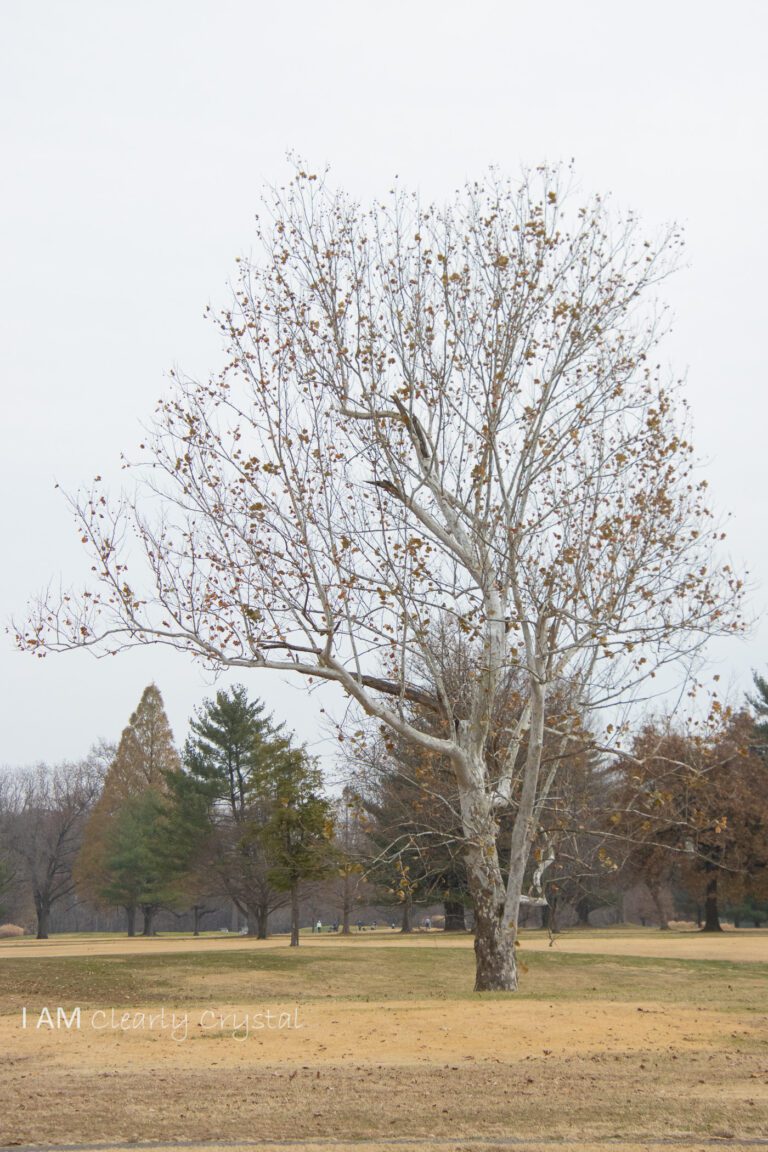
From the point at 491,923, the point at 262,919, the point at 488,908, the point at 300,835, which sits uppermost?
the point at 300,835

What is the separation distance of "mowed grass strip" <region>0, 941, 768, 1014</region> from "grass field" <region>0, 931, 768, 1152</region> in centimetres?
14

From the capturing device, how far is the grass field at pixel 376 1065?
23.5ft

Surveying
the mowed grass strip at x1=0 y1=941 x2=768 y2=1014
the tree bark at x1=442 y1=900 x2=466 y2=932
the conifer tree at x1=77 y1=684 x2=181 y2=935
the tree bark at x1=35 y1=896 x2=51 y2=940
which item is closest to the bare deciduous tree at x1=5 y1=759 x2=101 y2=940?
the tree bark at x1=35 y1=896 x2=51 y2=940

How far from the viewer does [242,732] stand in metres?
45.8

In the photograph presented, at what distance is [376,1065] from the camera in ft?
33.1

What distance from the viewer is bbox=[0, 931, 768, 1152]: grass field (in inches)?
282

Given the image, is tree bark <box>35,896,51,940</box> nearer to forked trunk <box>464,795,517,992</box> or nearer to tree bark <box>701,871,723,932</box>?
tree bark <box>701,871,723,932</box>

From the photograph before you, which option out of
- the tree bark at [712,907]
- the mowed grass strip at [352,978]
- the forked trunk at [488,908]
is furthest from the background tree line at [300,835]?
the forked trunk at [488,908]

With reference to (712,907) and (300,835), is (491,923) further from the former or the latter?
(712,907)

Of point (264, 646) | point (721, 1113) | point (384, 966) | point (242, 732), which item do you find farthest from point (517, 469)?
point (242, 732)

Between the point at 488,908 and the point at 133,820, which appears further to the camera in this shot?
the point at 133,820

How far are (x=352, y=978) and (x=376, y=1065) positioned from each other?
42.4ft

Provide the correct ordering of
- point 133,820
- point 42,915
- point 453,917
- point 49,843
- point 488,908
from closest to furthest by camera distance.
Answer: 1. point 488,908
2. point 453,917
3. point 133,820
4. point 42,915
5. point 49,843

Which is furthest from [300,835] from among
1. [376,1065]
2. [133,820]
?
[376,1065]
